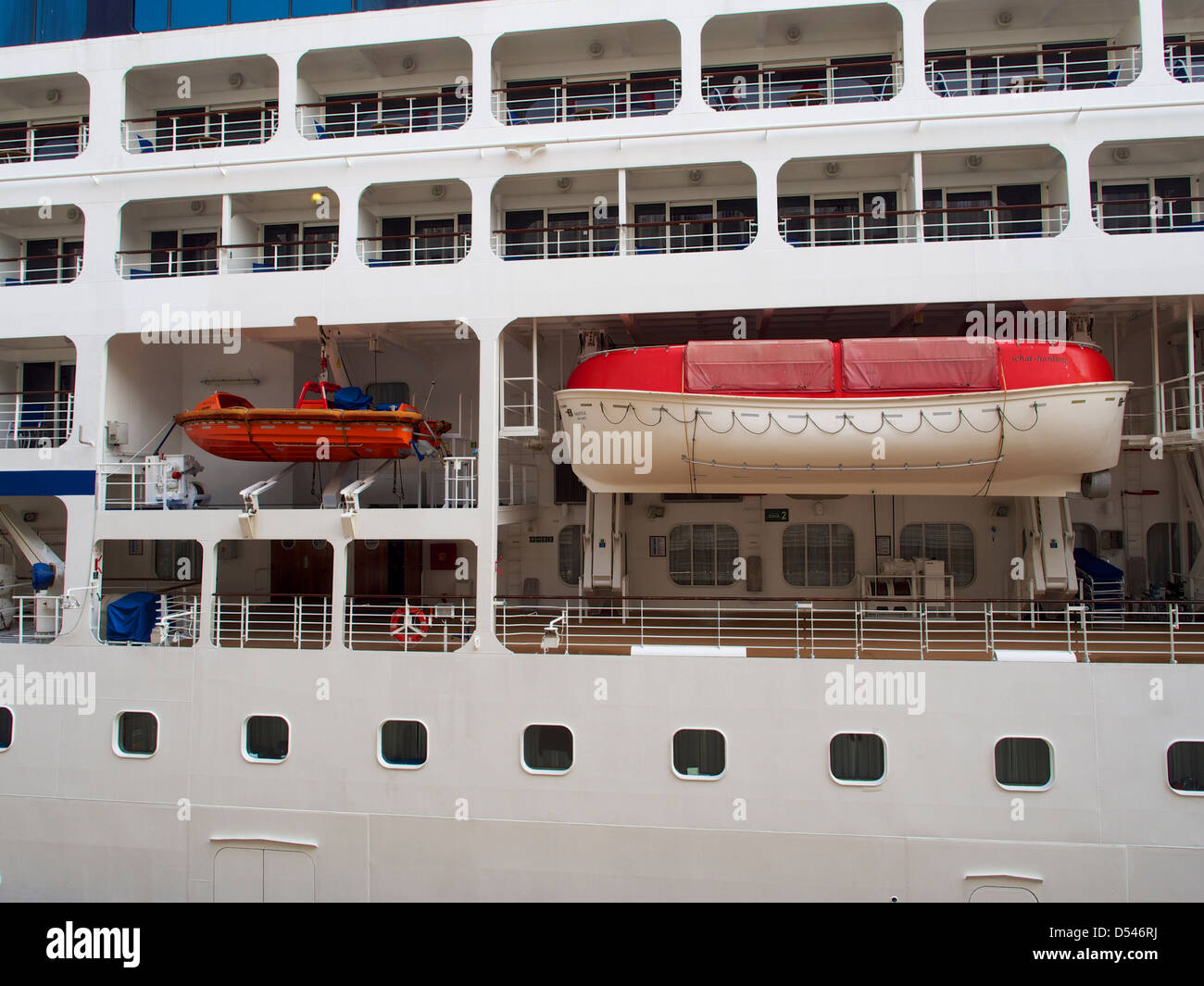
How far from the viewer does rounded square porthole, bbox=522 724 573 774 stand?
27.0 ft

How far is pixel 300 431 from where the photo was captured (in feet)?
31.3

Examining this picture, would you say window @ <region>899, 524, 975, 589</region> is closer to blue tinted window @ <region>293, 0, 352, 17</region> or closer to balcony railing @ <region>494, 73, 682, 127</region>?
balcony railing @ <region>494, 73, 682, 127</region>

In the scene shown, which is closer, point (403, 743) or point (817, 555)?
point (403, 743)

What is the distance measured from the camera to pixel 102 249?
9.78m

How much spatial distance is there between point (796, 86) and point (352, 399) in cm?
774

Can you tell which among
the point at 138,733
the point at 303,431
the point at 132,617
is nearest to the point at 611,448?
the point at 303,431

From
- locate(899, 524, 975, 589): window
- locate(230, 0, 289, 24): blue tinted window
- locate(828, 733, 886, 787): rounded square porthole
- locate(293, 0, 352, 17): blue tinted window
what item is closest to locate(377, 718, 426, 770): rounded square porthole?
locate(828, 733, 886, 787): rounded square porthole

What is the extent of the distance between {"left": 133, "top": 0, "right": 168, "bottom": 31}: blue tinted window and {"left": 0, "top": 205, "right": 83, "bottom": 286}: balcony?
3.19 metres

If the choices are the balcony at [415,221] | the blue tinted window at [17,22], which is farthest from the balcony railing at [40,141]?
the balcony at [415,221]

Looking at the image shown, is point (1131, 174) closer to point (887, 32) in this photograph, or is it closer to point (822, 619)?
point (887, 32)

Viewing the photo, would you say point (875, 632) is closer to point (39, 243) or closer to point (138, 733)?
point (138, 733)

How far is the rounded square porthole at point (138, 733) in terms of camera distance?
9.16m

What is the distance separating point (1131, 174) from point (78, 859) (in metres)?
16.4
